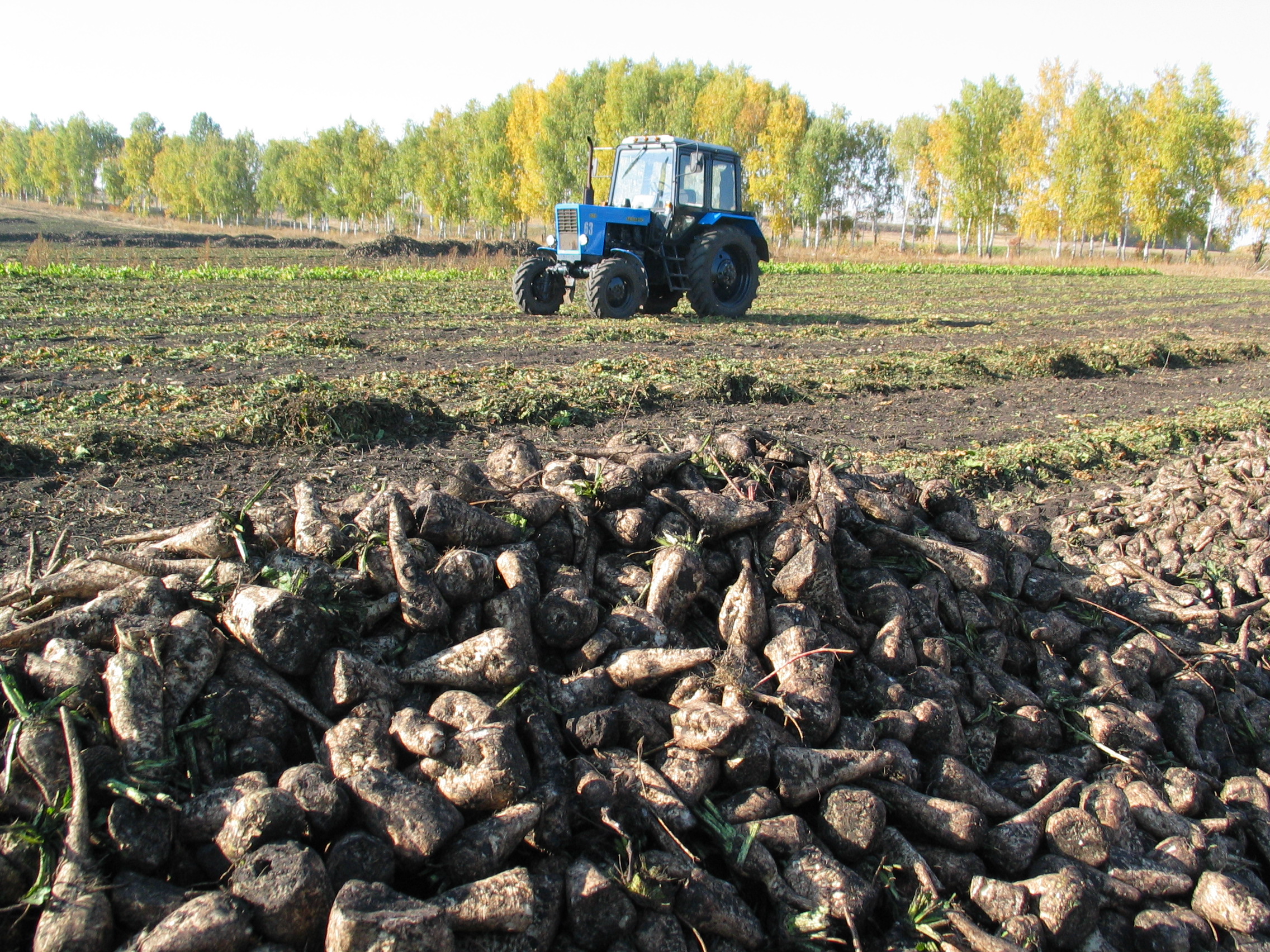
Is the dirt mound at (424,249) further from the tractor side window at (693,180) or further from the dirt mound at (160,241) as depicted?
the tractor side window at (693,180)

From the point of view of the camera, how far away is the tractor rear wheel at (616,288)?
544 inches

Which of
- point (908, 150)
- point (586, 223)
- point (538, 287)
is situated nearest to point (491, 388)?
point (586, 223)

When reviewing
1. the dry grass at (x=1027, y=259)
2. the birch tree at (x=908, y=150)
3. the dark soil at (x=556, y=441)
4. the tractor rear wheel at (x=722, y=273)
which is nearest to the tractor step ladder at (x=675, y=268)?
the tractor rear wheel at (x=722, y=273)

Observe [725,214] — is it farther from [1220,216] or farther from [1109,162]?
[1220,216]

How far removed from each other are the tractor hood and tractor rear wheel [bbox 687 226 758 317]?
116 cm

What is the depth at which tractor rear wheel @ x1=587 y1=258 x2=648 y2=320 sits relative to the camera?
1382 centimetres

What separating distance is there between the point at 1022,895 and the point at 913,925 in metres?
0.33

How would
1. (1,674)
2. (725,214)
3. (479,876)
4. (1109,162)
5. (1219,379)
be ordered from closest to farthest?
(479,876)
(1,674)
(1219,379)
(725,214)
(1109,162)

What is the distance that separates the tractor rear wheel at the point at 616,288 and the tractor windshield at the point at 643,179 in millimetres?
1282

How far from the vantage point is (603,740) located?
2.37 meters

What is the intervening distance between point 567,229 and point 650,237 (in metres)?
1.55

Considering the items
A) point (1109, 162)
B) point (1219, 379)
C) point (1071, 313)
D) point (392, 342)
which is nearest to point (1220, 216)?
point (1109, 162)

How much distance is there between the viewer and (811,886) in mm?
2131

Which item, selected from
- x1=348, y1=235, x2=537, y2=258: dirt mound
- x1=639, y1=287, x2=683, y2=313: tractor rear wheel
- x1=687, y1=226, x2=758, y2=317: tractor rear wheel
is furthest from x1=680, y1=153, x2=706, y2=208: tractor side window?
x1=348, y1=235, x2=537, y2=258: dirt mound
